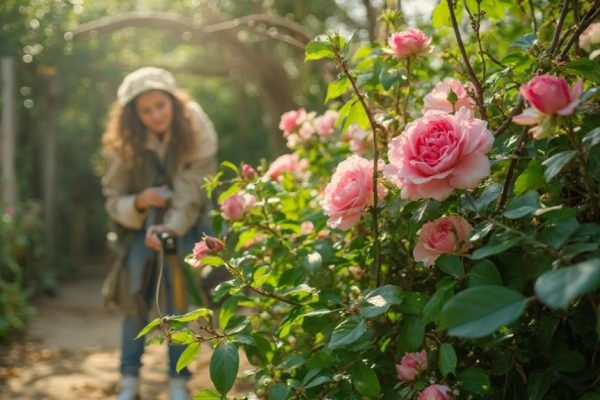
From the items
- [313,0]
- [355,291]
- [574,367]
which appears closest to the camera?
[574,367]

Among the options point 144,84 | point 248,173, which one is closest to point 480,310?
point 248,173

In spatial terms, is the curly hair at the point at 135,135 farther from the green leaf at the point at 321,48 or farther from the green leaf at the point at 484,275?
the green leaf at the point at 484,275

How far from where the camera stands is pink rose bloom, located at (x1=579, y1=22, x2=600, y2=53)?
156 centimetres

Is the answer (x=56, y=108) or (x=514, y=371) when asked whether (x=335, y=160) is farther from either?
(x=56, y=108)

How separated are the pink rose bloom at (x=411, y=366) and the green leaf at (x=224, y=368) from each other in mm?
278

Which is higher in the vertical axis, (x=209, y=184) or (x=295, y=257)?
(x=209, y=184)

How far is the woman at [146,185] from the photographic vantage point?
9.45 feet

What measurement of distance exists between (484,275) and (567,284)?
11.8 inches

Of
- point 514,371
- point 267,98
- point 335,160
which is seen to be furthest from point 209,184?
point 267,98

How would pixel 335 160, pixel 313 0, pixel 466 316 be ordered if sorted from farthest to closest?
pixel 313 0 → pixel 335 160 → pixel 466 316

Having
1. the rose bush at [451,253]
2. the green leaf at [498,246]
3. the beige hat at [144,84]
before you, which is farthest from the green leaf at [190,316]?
the beige hat at [144,84]

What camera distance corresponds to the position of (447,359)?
1.02 m

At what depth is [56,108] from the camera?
9344mm

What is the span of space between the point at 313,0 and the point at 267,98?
3.38 m
